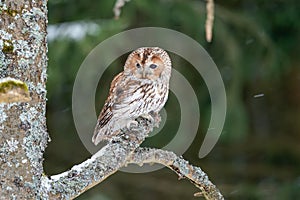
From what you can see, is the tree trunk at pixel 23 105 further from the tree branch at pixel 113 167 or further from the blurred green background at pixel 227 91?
the blurred green background at pixel 227 91

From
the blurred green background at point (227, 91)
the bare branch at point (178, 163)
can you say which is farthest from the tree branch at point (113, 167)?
the blurred green background at point (227, 91)

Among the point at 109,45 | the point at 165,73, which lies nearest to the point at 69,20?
the point at 109,45

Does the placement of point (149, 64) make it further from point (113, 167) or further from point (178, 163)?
point (113, 167)

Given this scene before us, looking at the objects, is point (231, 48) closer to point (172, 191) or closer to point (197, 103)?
point (197, 103)

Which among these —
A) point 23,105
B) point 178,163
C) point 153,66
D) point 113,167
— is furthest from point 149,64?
point 23,105

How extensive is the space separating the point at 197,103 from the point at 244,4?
0.84 metres

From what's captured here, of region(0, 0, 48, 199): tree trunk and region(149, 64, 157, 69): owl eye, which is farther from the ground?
region(149, 64, 157, 69): owl eye

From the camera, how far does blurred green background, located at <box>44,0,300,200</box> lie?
5445mm

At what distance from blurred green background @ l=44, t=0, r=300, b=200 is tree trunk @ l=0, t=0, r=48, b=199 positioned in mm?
3454

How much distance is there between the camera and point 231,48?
567 cm

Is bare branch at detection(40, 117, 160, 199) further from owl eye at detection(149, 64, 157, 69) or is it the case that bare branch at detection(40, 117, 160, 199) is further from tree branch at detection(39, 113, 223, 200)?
owl eye at detection(149, 64, 157, 69)

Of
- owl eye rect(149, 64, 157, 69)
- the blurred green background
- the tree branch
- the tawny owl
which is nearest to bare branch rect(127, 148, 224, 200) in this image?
the tree branch

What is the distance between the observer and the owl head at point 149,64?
3.17 m

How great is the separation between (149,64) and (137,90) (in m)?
0.15
